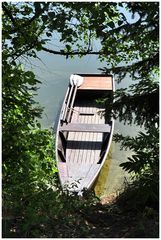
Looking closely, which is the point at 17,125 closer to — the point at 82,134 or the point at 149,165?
the point at 149,165

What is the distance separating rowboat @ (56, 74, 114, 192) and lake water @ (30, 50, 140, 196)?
2.25 feet

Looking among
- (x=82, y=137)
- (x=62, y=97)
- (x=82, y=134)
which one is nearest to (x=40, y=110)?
(x=82, y=137)

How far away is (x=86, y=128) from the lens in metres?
8.12

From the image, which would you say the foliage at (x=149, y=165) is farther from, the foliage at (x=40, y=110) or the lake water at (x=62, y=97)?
the lake water at (x=62, y=97)

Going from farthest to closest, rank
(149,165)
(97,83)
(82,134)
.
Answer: (97,83), (82,134), (149,165)

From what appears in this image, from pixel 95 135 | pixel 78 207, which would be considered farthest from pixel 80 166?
pixel 78 207

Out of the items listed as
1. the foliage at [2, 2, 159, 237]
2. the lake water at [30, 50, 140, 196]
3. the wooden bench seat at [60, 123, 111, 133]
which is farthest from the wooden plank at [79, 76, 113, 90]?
the foliage at [2, 2, 159, 237]

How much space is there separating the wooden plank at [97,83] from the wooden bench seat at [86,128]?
1.97 metres

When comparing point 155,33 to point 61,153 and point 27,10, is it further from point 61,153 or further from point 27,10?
point 61,153

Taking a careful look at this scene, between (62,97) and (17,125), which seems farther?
(62,97)

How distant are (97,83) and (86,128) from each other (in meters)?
2.51

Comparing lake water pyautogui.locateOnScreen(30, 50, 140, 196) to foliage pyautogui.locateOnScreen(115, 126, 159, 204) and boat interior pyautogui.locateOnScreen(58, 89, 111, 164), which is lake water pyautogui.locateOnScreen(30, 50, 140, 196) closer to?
boat interior pyautogui.locateOnScreen(58, 89, 111, 164)

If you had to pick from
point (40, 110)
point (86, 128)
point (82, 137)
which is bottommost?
point (82, 137)

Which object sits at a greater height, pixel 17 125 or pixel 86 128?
pixel 17 125
